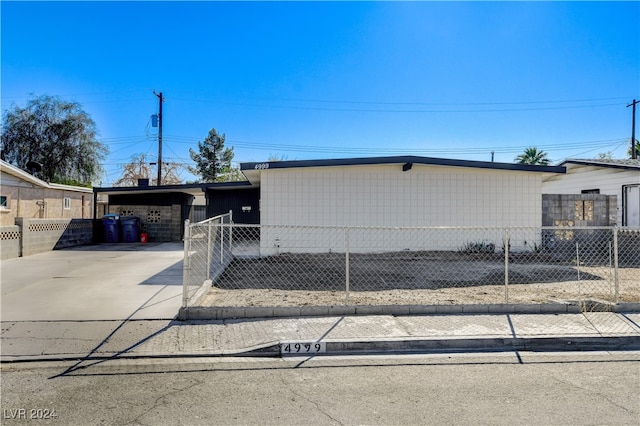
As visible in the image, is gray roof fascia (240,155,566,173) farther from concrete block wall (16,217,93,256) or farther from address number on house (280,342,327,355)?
address number on house (280,342,327,355)

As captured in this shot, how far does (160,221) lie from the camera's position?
19094 mm

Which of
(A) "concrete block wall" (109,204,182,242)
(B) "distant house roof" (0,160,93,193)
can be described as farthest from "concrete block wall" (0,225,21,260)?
(A) "concrete block wall" (109,204,182,242)

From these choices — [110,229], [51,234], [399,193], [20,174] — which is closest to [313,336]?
[399,193]

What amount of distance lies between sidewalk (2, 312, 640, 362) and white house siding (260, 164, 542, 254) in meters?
6.87

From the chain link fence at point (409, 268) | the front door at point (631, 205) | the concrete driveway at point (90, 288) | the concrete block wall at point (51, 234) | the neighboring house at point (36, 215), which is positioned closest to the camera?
the concrete driveway at point (90, 288)

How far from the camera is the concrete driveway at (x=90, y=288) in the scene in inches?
240

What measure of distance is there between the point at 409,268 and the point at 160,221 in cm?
1338

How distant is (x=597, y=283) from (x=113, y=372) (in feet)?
29.3

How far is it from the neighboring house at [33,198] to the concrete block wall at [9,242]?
3150mm

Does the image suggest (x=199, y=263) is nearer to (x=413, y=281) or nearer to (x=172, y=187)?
(x=413, y=281)

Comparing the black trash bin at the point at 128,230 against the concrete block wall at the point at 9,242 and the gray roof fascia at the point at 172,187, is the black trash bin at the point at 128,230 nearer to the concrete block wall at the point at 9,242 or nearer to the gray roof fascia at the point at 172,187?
the gray roof fascia at the point at 172,187

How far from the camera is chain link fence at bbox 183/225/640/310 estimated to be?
681cm

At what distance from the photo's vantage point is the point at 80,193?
21.8 metres

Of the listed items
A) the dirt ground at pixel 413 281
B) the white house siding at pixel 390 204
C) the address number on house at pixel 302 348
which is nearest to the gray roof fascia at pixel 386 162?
the white house siding at pixel 390 204
